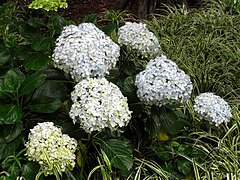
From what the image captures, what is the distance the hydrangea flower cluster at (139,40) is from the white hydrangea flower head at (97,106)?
52 centimetres

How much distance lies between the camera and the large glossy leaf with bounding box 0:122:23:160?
194 cm

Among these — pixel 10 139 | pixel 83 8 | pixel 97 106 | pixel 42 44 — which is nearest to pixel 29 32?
pixel 42 44

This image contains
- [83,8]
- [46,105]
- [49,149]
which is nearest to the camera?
[49,149]

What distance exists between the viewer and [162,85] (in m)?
1.99

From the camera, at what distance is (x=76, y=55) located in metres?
1.93

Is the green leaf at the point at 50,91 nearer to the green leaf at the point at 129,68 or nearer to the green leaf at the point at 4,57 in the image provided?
the green leaf at the point at 4,57

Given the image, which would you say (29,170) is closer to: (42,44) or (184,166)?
(42,44)

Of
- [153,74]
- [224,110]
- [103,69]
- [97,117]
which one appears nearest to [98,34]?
[103,69]

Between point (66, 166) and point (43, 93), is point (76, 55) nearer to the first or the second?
point (43, 93)

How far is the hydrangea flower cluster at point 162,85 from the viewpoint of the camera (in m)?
1.99

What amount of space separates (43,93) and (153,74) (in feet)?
1.63

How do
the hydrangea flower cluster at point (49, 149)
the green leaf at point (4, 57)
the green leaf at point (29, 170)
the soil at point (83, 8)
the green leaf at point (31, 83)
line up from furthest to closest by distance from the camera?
the soil at point (83, 8), the green leaf at point (4, 57), the green leaf at point (31, 83), the green leaf at point (29, 170), the hydrangea flower cluster at point (49, 149)

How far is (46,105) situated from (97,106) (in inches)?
11.1

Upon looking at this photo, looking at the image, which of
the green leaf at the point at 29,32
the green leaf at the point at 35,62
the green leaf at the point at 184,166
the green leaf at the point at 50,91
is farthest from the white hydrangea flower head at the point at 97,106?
the green leaf at the point at 29,32
